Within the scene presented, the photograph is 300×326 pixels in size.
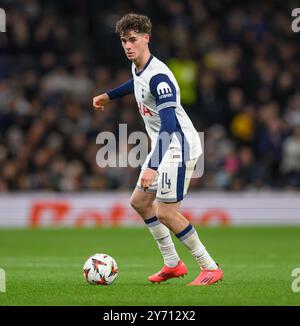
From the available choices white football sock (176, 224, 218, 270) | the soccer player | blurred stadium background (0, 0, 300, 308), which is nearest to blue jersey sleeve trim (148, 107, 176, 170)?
the soccer player

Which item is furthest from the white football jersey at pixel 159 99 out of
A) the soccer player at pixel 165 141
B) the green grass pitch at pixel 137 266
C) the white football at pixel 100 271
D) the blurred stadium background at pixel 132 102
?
the blurred stadium background at pixel 132 102

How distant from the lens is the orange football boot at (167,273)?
31.6ft

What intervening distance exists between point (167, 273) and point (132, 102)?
1144 centimetres

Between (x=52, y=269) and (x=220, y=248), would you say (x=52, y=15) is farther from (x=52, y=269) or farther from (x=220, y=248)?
(x=52, y=269)

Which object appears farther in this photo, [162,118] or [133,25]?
[133,25]

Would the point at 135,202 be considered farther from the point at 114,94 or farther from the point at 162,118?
the point at 114,94

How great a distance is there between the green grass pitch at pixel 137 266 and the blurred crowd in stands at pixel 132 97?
4.94 feet

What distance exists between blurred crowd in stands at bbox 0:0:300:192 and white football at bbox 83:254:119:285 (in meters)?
9.88

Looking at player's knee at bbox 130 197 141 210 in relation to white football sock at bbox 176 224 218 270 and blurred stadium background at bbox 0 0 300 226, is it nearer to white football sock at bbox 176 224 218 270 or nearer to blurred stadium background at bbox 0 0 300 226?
white football sock at bbox 176 224 218 270

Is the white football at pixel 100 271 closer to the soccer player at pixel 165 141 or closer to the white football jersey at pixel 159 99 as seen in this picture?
the soccer player at pixel 165 141

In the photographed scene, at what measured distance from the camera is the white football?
934 centimetres

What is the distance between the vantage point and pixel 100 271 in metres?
9.36

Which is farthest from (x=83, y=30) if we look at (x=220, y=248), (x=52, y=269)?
(x=52, y=269)

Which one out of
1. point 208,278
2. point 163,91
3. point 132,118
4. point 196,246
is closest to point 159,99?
point 163,91
